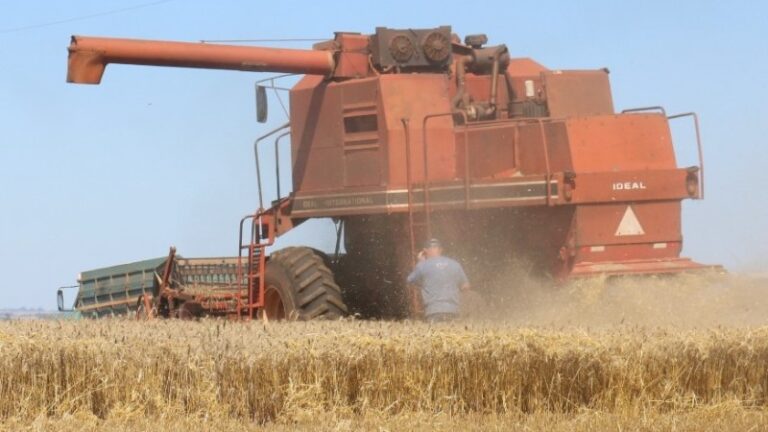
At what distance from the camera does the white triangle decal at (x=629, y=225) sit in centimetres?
1489

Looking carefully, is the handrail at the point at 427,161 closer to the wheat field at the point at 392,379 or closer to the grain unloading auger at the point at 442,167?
the grain unloading auger at the point at 442,167

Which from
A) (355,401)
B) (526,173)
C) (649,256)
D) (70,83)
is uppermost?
(70,83)

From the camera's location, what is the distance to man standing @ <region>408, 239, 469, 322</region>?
573 inches

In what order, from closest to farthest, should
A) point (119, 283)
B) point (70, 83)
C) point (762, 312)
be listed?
1. point (762, 312)
2. point (70, 83)
3. point (119, 283)

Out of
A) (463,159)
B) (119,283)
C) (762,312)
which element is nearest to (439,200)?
(463,159)

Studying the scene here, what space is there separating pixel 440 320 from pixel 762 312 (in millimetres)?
3112

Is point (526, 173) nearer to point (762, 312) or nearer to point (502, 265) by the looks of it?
point (502, 265)

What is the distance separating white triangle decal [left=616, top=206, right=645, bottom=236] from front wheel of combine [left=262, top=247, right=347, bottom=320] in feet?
10.6

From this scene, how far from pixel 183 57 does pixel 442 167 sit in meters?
3.17

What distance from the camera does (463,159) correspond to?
1587cm

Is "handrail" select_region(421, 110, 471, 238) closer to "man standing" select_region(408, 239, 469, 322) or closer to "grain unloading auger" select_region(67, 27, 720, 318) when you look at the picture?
"grain unloading auger" select_region(67, 27, 720, 318)

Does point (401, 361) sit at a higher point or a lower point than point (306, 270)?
lower

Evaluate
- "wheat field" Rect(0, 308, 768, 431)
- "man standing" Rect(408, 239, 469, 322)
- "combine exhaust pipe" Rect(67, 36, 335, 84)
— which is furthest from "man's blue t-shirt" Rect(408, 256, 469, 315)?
"combine exhaust pipe" Rect(67, 36, 335, 84)

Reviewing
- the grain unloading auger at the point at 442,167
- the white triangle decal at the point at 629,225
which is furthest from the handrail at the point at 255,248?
the white triangle decal at the point at 629,225
